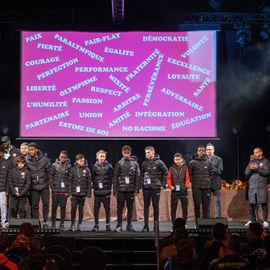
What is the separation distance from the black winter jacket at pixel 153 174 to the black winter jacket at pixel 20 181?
233 centimetres

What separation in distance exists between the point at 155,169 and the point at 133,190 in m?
0.62

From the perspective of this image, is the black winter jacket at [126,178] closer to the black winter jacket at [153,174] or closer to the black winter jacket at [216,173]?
the black winter jacket at [153,174]

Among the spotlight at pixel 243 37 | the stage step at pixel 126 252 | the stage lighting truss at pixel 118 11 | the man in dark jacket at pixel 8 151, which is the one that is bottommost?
the stage step at pixel 126 252

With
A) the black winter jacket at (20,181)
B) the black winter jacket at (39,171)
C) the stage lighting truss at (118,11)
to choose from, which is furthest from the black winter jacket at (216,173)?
the stage lighting truss at (118,11)

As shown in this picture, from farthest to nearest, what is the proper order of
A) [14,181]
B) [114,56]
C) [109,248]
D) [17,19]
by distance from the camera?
[17,19], [114,56], [14,181], [109,248]

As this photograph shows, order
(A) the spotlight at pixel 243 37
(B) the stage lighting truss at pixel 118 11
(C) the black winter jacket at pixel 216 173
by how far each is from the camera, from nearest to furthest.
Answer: (C) the black winter jacket at pixel 216 173
(B) the stage lighting truss at pixel 118 11
(A) the spotlight at pixel 243 37

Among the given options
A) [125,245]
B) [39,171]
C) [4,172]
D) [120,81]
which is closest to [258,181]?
[125,245]

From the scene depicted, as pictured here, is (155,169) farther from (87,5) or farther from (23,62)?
(87,5)

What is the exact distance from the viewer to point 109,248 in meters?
11.6

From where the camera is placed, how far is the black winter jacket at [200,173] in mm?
13203

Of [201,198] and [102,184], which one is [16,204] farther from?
[201,198]

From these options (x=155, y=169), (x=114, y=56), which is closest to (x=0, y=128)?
(x=114, y=56)

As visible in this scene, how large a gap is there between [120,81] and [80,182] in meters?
3.97

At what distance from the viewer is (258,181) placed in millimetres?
13570
